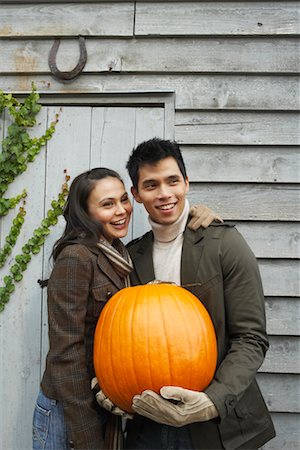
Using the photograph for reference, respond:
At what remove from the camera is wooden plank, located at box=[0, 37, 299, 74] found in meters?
2.84

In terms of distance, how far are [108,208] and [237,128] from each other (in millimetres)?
994

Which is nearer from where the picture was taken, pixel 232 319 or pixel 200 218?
pixel 232 319

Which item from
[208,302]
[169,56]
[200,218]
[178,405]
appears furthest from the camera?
[169,56]

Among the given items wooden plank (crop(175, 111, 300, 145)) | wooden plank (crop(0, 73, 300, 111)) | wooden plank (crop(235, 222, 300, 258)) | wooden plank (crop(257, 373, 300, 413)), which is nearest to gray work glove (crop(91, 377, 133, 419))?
wooden plank (crop(257, 373, 300, 413))

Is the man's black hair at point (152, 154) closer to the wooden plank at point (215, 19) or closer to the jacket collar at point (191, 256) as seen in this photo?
the jacket collar at point (191, 256)

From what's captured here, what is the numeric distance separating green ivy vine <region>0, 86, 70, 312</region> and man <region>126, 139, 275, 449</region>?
80cm

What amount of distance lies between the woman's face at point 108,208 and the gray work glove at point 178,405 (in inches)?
28.2

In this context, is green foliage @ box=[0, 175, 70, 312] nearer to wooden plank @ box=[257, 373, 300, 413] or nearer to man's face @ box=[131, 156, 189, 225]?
man's face @ box=[131, 156, 189, 225]

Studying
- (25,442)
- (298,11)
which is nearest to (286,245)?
(298,11)

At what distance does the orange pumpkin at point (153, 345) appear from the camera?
189cm

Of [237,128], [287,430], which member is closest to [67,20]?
[237,128]

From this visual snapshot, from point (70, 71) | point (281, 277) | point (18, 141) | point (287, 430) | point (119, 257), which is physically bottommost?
point (287, 430)

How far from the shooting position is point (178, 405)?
1851 millimetres

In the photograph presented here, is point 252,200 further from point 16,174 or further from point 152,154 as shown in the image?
point 16,174
